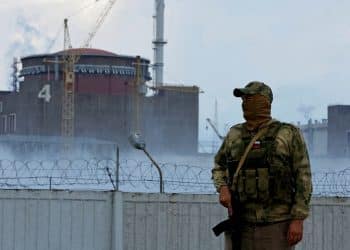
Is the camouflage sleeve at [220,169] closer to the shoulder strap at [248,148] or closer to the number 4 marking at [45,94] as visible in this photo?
the shoulder strap at [248,148]

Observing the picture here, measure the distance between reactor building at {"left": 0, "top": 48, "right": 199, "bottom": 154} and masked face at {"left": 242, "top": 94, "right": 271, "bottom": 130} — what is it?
92.5 m

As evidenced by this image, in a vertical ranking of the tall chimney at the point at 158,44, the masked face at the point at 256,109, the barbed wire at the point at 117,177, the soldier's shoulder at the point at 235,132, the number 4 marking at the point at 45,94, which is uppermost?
the tall chimney at the point at 158,44

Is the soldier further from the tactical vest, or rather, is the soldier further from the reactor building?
the reactor building

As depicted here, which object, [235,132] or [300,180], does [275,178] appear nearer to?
[300,180]

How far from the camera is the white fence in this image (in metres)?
9.85

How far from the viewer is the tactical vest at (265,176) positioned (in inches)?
199

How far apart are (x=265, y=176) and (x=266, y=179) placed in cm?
2

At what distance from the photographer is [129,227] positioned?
9.89 meters

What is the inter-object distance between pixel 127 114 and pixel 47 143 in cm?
1032

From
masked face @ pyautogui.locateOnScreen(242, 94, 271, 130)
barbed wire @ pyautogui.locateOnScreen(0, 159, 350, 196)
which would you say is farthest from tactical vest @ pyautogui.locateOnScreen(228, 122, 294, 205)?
barbed wire @ pyautogui.locateOnScreen(0, 159, 350, 196)

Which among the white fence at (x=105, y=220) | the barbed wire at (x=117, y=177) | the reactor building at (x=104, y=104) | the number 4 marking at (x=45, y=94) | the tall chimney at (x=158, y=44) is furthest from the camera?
the tall chimney at (x=158, y=44)

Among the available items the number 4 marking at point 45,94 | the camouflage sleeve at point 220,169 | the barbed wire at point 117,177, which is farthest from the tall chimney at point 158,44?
the camouflage sleeve at point 220,169

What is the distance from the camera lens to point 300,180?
5.09 meters

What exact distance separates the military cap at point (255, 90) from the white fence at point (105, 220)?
15.7 ft
